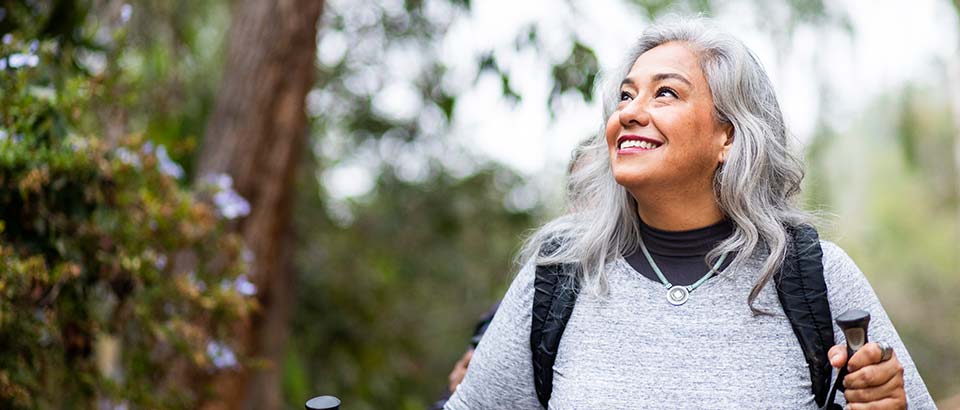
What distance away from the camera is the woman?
1957 mm

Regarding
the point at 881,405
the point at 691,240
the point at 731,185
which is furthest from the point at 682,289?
the point at 881,405

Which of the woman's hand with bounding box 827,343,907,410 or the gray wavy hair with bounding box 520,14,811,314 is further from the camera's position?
the gray wavy hair with bounding box 520,14,811,314

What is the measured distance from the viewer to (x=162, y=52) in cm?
542

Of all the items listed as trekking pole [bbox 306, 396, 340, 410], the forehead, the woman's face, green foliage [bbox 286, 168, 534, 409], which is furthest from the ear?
green foliage [bbox 286, 168, 534, 409]

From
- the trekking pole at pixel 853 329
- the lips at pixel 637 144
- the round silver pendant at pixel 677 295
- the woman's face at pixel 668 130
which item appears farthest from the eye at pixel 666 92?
the trekking pole at pixel 853 329

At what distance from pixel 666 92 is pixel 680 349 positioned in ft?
1.78

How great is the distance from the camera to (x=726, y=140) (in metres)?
2.14

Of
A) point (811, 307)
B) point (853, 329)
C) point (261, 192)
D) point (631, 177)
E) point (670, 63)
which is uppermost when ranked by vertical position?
point (261, 192)

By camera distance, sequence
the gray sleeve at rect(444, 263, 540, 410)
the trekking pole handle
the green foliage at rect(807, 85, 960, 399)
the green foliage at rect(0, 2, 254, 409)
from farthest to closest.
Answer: the green foliage at rect(807, 85, 960, 399) → the green foliage at rect(0, 2, 254, 409) → the gray sleeve at rect(444, 263, 540, 410) → the trekking pole handle

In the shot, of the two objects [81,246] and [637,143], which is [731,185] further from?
[81,246]

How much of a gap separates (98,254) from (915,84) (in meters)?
7.20

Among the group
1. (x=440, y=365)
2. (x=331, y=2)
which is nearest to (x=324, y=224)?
(x=331, y=2)

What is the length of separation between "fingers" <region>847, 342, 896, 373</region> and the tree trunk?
10.3 feet

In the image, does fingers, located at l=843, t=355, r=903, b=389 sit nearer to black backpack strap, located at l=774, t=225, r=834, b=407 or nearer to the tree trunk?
black backpack strap, located at l=774, t=225, r=834, b=407
